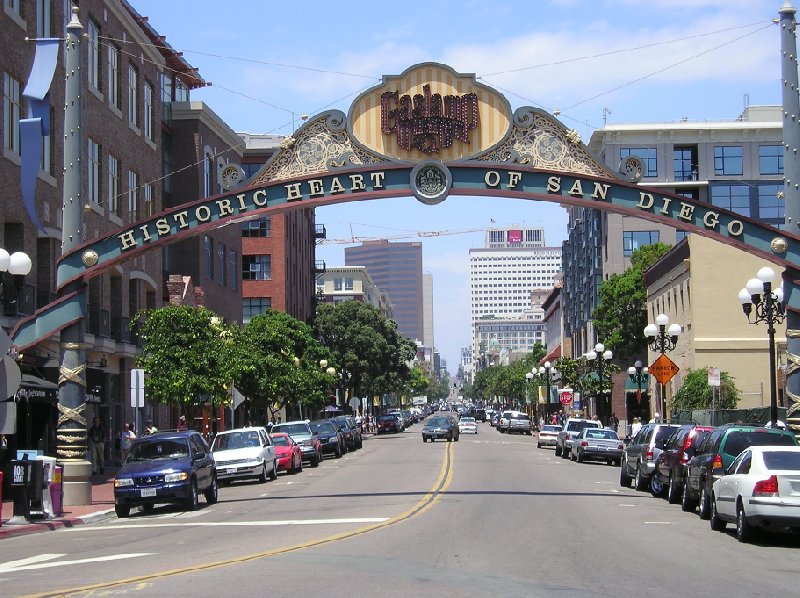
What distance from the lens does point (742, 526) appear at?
1748 cm

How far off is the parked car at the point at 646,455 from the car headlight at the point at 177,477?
1127 centimetres

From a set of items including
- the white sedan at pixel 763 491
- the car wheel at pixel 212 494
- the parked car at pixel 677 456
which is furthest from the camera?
the car wheel at pixel 212 494

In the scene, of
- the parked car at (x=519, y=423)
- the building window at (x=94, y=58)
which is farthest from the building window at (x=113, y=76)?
the parked car at (x=519, y=423)

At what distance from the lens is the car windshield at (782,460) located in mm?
17266

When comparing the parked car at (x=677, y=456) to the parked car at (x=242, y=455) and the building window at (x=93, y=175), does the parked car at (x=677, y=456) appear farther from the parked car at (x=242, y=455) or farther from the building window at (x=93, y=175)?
the building window at (x=93, y=175)

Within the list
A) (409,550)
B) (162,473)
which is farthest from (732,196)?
(409,550)

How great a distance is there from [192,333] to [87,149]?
783 centimetres

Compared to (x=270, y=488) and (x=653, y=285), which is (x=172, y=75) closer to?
(x=653, y=285)

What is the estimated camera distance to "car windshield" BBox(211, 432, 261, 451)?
34.7 metres

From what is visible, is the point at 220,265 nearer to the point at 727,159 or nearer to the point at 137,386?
the point at 137,386

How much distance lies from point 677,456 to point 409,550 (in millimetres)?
11309

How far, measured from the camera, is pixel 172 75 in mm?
64750

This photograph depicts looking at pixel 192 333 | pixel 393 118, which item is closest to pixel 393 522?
pixel 393 118

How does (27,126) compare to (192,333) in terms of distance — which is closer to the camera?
(27,126)
